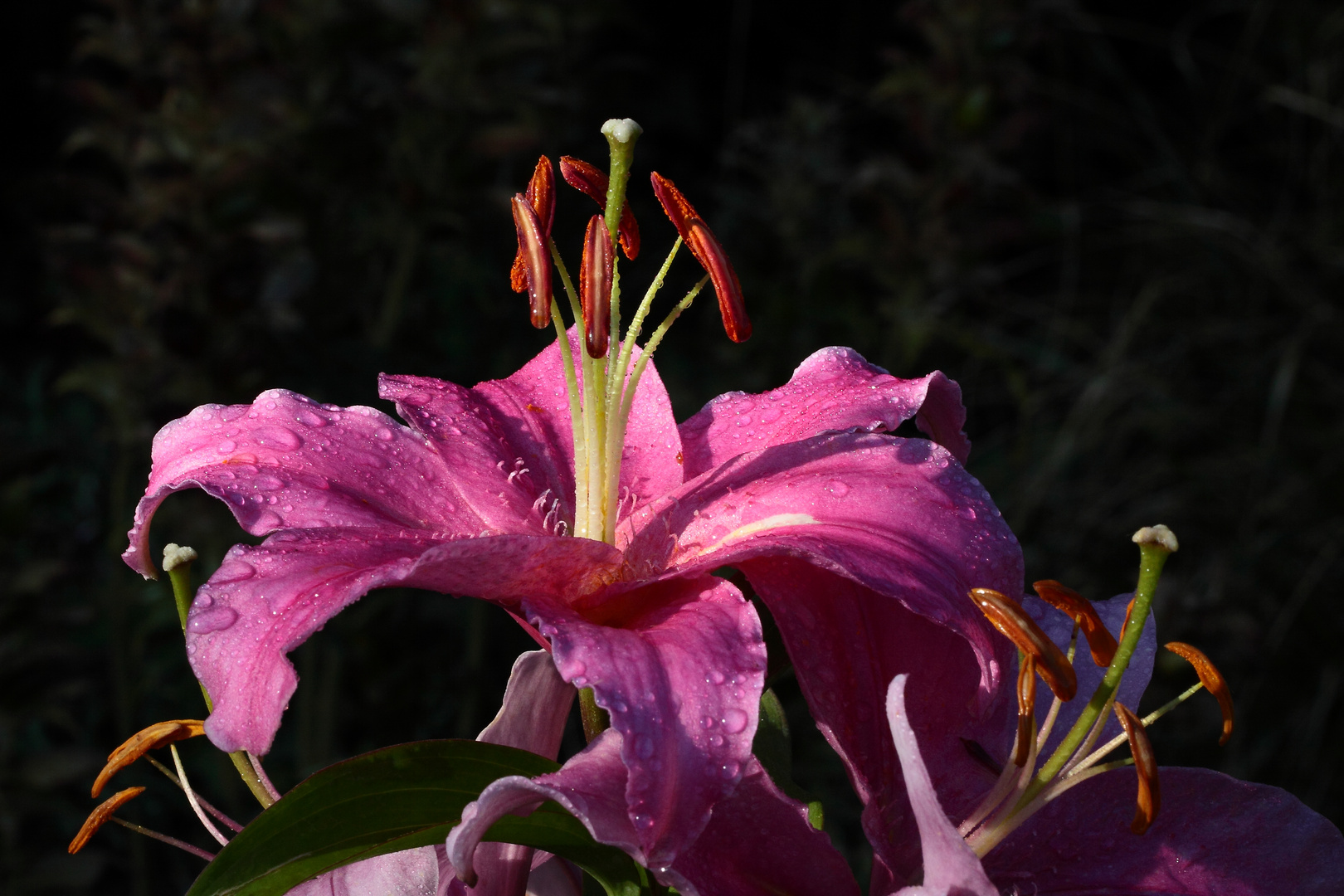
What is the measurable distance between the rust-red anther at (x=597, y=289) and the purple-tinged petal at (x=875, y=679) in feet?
0.40

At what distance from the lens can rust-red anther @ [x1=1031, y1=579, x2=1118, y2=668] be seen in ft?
1.61

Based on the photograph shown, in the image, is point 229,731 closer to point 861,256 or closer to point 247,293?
point 247,293

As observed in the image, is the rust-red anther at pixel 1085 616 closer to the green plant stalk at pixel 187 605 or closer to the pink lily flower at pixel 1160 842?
the pink lily flower at pixel 1160 842

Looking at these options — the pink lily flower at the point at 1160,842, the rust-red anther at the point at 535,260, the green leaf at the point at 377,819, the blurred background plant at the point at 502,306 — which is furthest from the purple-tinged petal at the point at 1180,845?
the blurred background plant at the point at 502,306

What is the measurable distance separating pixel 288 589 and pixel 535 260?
196 millimetres

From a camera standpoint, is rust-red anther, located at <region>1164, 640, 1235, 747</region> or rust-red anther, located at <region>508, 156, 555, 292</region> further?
rust-red anther, located at <region>508, 156, 555, 292</region>

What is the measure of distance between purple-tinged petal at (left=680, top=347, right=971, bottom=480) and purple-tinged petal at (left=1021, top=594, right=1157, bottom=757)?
88mm

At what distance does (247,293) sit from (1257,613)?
1.65 meters

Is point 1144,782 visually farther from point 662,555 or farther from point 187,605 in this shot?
point 187,605

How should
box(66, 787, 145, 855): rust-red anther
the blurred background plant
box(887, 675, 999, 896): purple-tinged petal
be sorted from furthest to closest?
1. the blurred background plant
2. box(66, 787, 145, 855): rust-red anther
3. box(887, 675, 999, 896): purple-tinged petal

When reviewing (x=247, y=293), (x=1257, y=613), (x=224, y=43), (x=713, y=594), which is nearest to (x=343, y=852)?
(x=713, y=594)

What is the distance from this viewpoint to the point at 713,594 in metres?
0.51

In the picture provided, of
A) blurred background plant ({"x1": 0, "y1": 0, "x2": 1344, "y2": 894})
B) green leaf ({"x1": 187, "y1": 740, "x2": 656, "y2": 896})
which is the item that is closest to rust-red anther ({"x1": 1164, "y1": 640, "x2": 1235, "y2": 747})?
green leaf ({"x1": 187, "y1": 740, "x2": 656, "y2": 896})

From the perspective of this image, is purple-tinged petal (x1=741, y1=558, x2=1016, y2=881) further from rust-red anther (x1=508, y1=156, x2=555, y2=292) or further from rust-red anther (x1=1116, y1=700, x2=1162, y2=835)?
rust-red anther (x1=508, y1=156, x2=555, y2=292)
